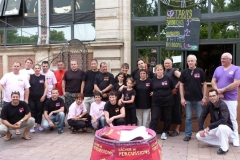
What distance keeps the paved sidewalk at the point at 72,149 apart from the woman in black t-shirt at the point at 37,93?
713mm

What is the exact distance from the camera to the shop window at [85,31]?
35.0 ft

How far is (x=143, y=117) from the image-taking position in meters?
6.31

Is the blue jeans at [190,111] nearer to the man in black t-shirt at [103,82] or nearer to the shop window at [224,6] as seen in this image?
the man in black t-shirt at [103,82]

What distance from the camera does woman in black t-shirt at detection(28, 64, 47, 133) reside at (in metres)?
6.86

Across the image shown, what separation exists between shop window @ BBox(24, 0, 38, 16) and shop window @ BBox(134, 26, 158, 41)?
4635mm

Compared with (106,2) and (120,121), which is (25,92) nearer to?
(120,121)

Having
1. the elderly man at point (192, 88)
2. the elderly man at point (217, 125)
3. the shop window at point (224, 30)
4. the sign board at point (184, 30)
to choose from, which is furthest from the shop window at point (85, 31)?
the elderly man at point (217, 125)

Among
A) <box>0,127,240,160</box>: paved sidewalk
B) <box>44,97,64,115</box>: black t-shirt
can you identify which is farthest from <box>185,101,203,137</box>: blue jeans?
<box>44,97,64,115</box>: black t-shirt

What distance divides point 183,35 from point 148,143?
280 inches

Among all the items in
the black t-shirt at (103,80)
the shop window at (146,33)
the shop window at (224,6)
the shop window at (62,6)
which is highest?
the shop window at (62,6)

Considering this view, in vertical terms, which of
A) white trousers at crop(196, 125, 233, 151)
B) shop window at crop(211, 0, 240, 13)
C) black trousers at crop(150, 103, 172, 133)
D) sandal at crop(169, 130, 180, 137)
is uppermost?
shop window at crop(211, 0, 240, 13)

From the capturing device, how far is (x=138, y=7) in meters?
10.0

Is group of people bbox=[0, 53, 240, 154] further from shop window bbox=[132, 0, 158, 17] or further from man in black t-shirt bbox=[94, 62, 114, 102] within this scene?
shop window bbox=[132, 0, 158, 17]

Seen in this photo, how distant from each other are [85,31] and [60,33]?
1.16m
